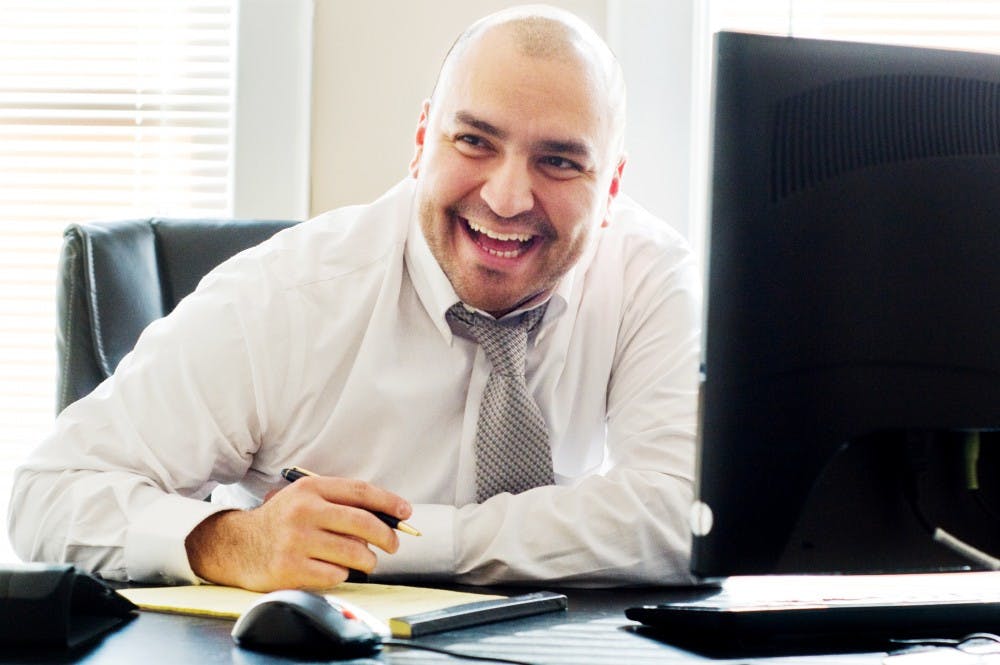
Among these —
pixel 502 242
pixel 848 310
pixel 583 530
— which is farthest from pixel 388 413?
pixel 848 310

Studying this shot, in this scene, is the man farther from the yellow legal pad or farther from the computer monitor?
the computer monitor

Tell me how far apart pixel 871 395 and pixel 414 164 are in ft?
3.22

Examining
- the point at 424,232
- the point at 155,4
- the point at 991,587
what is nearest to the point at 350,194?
the point at 155,4

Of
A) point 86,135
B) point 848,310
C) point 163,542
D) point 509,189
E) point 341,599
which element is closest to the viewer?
point 848,310

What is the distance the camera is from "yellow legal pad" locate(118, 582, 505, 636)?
3.35ft

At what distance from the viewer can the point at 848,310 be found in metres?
0.85

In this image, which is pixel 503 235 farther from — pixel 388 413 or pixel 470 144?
pixel 388 413

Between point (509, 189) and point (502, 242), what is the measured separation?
0.29 feet

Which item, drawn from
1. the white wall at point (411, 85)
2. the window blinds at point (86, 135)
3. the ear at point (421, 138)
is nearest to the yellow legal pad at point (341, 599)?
the ear at point (421, 138)

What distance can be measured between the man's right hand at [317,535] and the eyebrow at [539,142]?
21.3 inches

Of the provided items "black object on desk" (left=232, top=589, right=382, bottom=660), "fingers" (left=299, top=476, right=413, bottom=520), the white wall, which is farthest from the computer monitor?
the white wall

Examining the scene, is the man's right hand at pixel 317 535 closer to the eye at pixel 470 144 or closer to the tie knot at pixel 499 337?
the tie knot at pixel 499 337

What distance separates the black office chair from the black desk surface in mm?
770

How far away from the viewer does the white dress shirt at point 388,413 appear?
1291 mm
